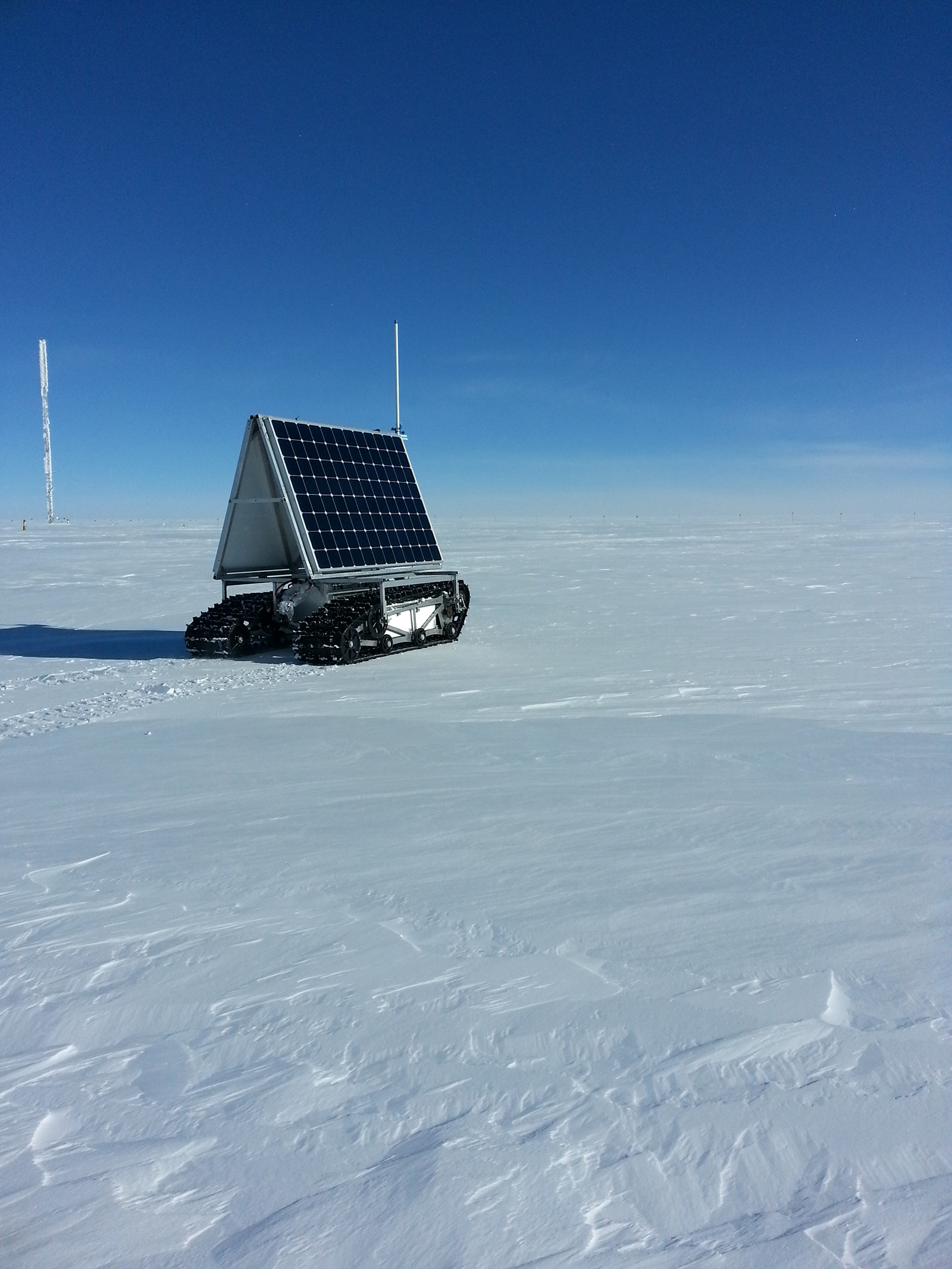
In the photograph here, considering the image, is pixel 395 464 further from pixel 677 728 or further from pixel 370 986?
pixel 370 986

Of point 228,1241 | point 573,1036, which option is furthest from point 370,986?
point 228,1241

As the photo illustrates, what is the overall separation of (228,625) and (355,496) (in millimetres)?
3125

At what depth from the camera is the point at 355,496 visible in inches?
583

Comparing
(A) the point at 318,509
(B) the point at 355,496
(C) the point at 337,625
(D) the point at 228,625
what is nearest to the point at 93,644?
(D) the point at 228,625

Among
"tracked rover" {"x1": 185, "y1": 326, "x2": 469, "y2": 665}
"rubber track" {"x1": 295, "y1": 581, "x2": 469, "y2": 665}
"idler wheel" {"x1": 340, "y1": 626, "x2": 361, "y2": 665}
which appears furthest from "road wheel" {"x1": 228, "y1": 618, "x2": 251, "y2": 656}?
"idler wheel" {"x1": 340, "y1": 626, "x2": 361, "y2": 665}

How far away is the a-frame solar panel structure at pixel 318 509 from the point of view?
13586 mm

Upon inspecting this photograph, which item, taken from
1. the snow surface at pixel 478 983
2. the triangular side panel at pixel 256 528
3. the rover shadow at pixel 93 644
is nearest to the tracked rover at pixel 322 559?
the triangular side panel at pixel 256 528

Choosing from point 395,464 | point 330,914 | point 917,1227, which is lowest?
point 917,1227

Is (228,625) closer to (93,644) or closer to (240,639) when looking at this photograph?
(240,639)

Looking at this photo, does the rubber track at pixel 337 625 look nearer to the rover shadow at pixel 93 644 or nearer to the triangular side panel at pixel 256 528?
the triangular side panel at pixel 256 528

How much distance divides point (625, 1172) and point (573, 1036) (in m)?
0.73

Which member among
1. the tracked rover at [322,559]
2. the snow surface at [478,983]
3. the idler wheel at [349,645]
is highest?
the tracked rover at [322,559]

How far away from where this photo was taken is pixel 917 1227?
257cm

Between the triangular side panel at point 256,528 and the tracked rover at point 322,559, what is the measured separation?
0.6 inches
